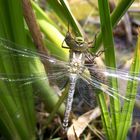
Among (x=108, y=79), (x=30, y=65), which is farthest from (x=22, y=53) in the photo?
(x=108, y=79)

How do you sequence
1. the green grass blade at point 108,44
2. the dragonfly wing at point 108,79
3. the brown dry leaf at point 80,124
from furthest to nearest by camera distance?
the brown dry leaf at point 80,124 → the dragonfly wing at point 108,79 → the green grass blade at point 108,44

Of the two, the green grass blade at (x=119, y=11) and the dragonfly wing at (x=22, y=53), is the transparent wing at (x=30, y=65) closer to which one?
the dragonfly wing at (x=22, y=53)

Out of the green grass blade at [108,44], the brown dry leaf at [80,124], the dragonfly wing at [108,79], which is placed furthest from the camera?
the brown dry leaf at [80,124]

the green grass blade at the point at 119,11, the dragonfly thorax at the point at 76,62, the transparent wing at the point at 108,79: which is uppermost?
the green grass blade at the point at 119,11

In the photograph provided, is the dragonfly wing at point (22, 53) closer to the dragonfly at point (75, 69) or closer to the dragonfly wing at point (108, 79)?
the dragonfly at point (75, 69)

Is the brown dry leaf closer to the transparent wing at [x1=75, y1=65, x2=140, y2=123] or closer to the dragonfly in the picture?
the dragonfly

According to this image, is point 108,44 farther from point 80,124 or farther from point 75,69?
point 80,124

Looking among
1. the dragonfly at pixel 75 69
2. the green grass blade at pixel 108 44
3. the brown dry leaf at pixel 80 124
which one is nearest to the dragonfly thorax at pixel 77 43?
the dragonfly at pixel 75 69

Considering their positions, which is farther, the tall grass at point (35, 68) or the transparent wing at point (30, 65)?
the transparent wing at point (30, 65)

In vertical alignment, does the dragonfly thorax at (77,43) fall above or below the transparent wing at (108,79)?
above

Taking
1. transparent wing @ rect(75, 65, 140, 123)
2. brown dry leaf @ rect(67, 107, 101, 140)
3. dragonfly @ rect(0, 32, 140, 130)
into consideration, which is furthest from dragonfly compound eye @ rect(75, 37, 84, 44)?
brown dry leaf @ rect(67, 107, 101, 140)

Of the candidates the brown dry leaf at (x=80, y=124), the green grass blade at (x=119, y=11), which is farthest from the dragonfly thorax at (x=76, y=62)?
the brown dry leaf at (x=80, y=124)
